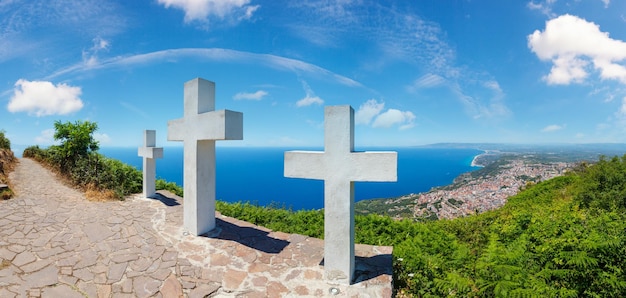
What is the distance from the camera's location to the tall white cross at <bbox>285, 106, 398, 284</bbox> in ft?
11.8

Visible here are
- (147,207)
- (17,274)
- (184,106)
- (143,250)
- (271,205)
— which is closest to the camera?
(17,274)

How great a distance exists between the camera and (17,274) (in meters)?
Result: 4.00

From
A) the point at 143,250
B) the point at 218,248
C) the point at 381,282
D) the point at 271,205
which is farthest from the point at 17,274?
the point at 271,205

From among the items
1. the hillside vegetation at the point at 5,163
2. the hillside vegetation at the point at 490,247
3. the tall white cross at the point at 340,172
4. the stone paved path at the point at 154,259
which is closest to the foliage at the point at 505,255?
the hillside vegetation at the point at 490,247

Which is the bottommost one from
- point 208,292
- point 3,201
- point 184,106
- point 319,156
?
point 208,292

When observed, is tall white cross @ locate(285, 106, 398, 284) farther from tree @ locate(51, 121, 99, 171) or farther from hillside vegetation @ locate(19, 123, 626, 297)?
tree @ locate(51, 121, 99, 171)

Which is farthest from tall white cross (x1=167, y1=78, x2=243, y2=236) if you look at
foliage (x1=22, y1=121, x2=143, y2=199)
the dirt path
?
the dirt path

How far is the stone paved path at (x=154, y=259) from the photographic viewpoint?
3.79 meters

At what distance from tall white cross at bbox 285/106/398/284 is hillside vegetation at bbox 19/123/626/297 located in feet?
3.55

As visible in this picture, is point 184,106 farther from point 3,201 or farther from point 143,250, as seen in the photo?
point 3,201

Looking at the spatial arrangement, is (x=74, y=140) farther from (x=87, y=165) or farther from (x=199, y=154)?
(x=199, y=154)

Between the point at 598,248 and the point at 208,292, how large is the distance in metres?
5.29

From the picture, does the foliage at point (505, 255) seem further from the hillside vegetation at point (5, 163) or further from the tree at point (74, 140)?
the tree at point (74, 140)

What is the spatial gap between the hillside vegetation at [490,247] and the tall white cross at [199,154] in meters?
1.63
